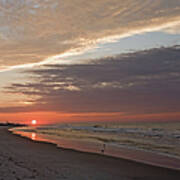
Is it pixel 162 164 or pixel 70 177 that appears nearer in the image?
pixel 70 177

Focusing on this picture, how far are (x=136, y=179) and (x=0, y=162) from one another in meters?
6.93

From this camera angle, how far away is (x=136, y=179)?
38.2 ft

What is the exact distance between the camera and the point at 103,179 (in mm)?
11156

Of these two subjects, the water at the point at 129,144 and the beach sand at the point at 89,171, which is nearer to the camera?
the beach sand at the point at 89,171

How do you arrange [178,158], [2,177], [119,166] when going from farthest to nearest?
[178,158] < [119,166] < [2,177]

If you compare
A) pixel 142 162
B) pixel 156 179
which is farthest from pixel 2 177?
pixel 142 162

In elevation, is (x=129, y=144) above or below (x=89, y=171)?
below

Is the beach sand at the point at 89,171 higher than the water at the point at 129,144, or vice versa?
the beach sand at the point at 89,171

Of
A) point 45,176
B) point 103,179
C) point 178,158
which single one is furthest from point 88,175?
point 178,158

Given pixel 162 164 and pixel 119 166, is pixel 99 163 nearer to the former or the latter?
pixel 119 166

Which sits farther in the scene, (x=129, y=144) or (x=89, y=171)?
(x=129, y=144)

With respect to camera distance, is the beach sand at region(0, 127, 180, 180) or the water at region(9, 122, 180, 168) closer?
the beach sand at region(0, 127, 180, 180)

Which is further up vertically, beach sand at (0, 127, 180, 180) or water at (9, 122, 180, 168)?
beach sand at (0, 127, 180, 180)

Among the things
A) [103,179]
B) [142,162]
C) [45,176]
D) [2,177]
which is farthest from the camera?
[142,162]
